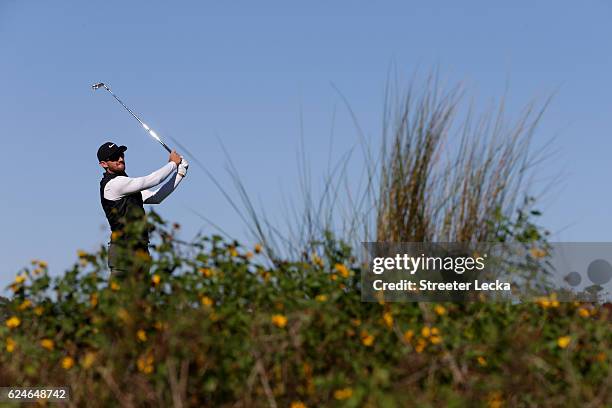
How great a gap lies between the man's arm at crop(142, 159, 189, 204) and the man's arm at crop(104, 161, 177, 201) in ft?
1.36

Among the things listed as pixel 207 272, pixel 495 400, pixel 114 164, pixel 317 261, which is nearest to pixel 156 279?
pixel 207 272

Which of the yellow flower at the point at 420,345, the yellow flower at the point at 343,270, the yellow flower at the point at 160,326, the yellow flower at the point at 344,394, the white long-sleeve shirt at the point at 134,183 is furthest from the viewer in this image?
the white long-sleeve shirt at the point at 134,183

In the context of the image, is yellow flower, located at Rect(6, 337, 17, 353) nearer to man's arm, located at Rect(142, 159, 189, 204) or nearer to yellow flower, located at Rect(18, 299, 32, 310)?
yellow flower, located at Rect(18, 299, 32, 310)

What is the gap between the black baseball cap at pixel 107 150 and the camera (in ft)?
25.9

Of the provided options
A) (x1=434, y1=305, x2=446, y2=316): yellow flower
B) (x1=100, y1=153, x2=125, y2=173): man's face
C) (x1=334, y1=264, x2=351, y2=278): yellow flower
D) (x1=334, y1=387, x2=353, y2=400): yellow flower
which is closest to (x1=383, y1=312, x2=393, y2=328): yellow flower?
(x1=434, y1=305, x2=446, y2=316): yellow flower

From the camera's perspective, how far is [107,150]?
7.92 metres

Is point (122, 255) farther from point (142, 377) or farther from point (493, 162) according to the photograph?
point (493, 162)

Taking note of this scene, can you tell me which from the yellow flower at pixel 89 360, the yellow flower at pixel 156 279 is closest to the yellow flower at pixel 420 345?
the yellow flower at pixel 156 279

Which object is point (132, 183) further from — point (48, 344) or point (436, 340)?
point (436, 340)

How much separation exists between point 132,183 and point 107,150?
69cm

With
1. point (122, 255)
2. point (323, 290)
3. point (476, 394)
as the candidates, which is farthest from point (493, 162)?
point (122, 255)

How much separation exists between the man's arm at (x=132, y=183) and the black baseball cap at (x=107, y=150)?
0.38 meters

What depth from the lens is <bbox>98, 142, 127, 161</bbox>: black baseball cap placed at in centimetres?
788

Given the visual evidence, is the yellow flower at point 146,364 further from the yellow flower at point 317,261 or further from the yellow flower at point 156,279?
the yellow flower at point 317,261
